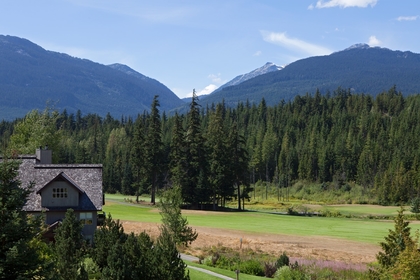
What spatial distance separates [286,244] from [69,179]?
20745mm

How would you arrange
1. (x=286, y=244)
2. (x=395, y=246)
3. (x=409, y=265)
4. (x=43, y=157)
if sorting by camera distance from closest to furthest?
(x=409, y=265)
(x=395, y=246)
(x=43, y=157)
(x=286, y=244)

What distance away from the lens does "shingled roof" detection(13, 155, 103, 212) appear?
40.7 m

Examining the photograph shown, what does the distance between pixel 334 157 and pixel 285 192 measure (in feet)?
80.2

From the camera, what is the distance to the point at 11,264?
16891 mm

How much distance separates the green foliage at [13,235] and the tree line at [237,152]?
161 ft

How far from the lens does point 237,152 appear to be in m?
86.2

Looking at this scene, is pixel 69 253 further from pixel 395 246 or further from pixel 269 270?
A: pixel 395 246

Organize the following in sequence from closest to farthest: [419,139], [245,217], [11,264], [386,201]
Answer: [11,264] < [245,217] < [386,201] < [419,139]

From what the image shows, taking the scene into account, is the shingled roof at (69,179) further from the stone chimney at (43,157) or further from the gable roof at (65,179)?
the stone chimney at (43,157)

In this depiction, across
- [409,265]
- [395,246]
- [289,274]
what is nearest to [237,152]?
[289,274]

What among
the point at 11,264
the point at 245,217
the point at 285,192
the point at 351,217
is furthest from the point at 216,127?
the point at 11,264

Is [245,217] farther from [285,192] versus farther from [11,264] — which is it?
[285,192]

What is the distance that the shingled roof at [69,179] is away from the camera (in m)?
40.7

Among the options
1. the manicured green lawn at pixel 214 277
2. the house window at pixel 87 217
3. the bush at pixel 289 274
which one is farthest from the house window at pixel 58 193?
the bush at pixel 289 274
